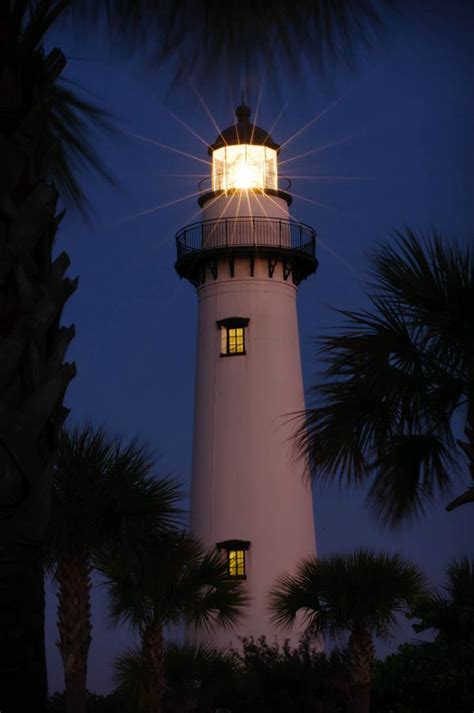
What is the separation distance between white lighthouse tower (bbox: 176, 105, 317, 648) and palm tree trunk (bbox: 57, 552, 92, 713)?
14831 millimetres

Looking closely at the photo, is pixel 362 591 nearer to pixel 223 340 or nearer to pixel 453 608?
pixel 453 608

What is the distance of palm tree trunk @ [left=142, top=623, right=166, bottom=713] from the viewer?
75.8ft

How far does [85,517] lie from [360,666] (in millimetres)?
8125

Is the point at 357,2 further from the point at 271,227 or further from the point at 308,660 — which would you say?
the point at 271,227

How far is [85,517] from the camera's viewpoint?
18.8 meters

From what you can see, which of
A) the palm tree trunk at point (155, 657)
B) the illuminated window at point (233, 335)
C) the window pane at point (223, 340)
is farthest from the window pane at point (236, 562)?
the palm tree trunk at point (155, 657)

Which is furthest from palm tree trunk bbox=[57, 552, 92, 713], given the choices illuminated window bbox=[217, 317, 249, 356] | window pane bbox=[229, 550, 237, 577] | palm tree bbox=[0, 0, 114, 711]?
illuminated window bbox=[217, 317, 249, 356]

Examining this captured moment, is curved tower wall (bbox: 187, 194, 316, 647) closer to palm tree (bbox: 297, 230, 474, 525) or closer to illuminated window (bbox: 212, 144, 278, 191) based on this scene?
illuminated window (bbox: 212, 144, 278, 191)

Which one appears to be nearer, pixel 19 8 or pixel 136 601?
pixel 19 8

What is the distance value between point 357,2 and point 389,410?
20.3 ft

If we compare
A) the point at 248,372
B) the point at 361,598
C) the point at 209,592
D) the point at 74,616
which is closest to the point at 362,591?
the point at 361,598

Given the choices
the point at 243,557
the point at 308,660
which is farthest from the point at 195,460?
the point at 308,660

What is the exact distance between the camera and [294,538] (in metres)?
35.4

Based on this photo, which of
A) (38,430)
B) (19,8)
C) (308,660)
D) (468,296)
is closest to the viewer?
(38,430)
